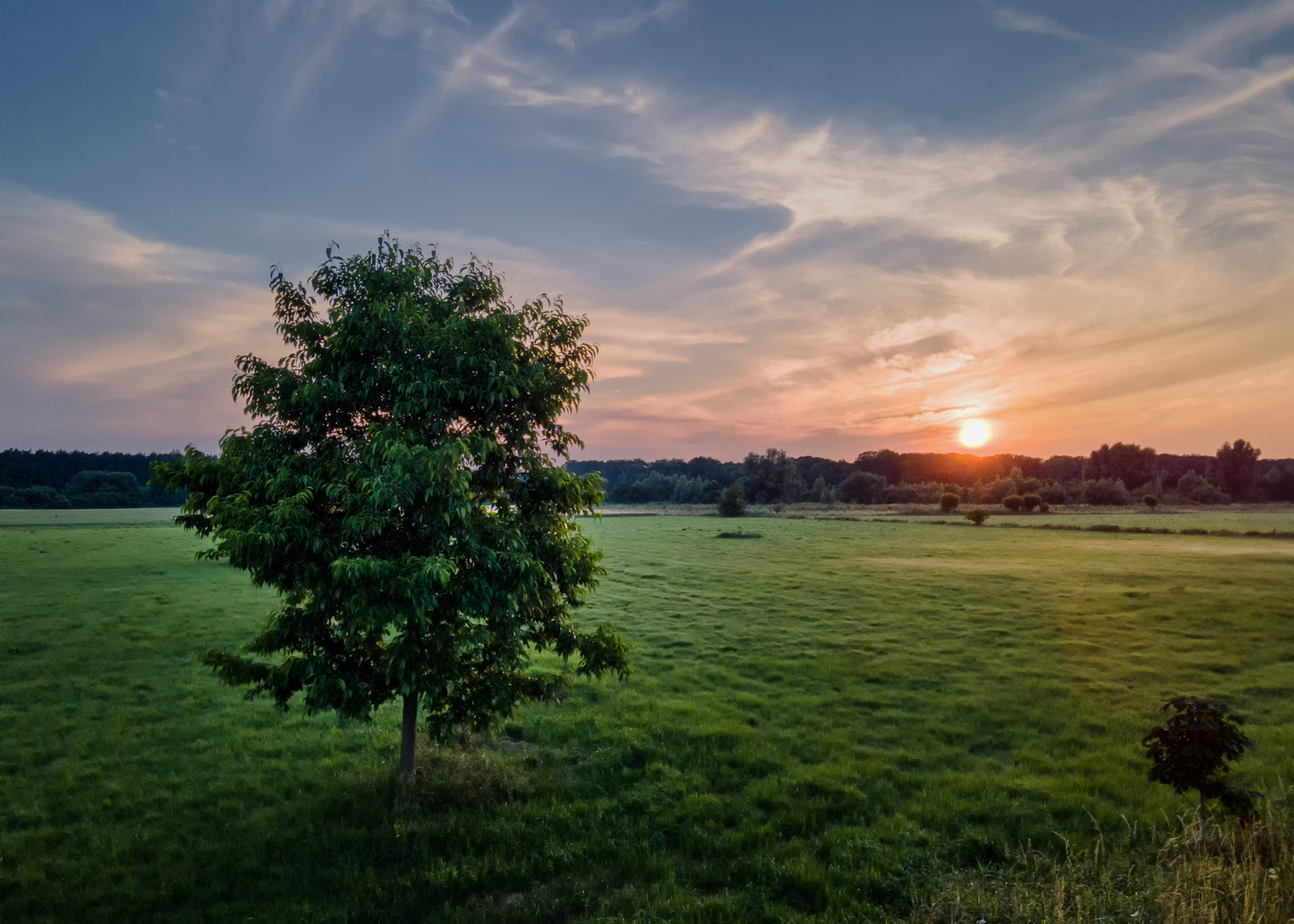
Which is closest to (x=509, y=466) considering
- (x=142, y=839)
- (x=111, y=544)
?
(x=142, y=839)

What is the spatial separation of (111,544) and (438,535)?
71126 millimetres

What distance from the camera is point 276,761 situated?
500 inches

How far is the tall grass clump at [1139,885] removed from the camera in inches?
262

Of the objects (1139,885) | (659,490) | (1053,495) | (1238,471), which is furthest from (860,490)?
(1139,885)

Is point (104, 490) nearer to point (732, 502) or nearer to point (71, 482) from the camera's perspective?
point (71, 482)

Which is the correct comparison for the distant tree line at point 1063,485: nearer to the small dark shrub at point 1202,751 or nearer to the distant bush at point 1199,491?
the distant bush at point 1199,491

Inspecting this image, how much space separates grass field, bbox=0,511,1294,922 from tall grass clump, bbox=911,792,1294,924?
1.07ft

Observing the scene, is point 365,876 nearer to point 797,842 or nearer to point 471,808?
point 471,808

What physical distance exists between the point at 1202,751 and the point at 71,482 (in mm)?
223896

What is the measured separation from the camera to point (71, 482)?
162 meters

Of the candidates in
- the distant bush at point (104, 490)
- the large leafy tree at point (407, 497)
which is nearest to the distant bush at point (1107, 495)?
the large leafy tree at point (407, 497)

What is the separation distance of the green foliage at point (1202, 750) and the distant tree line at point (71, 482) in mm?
184375

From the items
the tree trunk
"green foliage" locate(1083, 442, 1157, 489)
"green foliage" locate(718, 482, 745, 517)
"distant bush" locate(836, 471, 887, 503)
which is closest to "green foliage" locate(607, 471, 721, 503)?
"distant bush" locate(836, 471, 887, 503)

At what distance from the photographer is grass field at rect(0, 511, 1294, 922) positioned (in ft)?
27.7
